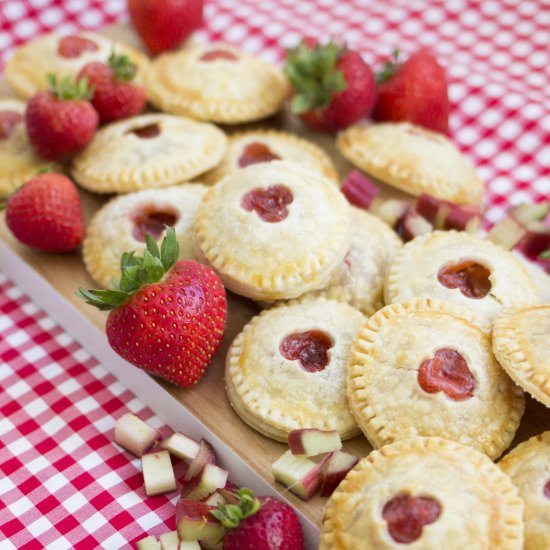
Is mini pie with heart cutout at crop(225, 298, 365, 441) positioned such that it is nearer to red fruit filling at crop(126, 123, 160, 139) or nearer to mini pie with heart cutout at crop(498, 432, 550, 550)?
mini pie with heart cutout at crop(498, 432, 550, 550)

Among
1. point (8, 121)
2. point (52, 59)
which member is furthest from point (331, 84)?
point (8, 121)

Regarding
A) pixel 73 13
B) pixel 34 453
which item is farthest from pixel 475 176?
pixel 73 13

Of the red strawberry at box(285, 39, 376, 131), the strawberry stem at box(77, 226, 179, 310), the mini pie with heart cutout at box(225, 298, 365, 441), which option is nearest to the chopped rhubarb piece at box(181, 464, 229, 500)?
the mini pie with heart cutout at box(225, 298, 365, 441)

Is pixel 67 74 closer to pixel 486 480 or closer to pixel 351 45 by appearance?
pixel 351 45

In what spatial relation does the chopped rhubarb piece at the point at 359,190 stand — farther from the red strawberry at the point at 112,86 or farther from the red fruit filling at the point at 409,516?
the red fruit filling at the point at 409,516

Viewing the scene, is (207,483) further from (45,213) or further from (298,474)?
(45,213)

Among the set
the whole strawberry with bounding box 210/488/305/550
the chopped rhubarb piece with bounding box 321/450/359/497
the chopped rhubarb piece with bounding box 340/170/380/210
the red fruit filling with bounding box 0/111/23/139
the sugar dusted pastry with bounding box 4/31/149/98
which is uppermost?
the sugar dusted pastry with bounding box 4/31/149/98
